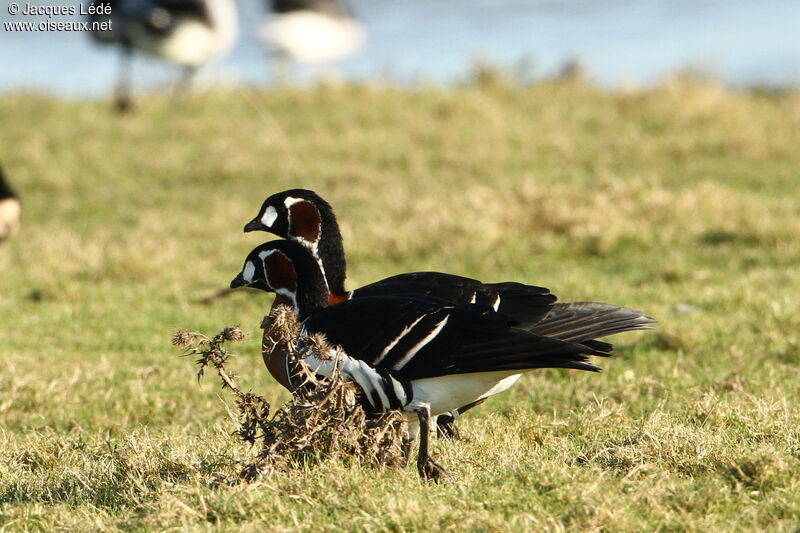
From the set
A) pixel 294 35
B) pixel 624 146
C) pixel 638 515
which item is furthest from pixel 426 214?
pixel 294 35

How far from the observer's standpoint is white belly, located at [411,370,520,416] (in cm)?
408

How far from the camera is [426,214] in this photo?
9.92m

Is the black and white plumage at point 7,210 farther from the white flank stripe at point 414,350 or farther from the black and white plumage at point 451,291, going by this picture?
the white flank stripe at point 414,350

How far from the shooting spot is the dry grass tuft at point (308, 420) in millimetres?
3906

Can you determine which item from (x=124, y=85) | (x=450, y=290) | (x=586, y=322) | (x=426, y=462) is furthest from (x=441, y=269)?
(x=124, y=85)

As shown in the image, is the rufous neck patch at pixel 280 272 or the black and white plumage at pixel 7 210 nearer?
the rufous neck patch at pixel 280 272

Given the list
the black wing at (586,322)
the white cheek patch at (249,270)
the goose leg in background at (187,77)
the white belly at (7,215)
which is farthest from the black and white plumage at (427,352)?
the goose leg in background at (187,77)

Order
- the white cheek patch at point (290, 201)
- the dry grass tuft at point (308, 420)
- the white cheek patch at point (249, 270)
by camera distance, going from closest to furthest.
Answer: the dry grass tuft at point (308, 420) < the white cheek patch at point (249, 270) < the white cheek patch at point (290, 201)

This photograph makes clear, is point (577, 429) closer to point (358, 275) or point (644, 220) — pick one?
point (358, 275)

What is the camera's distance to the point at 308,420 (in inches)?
154

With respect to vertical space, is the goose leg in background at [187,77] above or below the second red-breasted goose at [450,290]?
above

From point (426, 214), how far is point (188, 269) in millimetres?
2218

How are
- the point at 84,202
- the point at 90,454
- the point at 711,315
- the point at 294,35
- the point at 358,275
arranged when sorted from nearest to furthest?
the point at 90,454, the point at 711,315, the point at 358,275, the point at 84,202, the point at 294,35

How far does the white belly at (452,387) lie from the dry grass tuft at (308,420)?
0.13 meters
